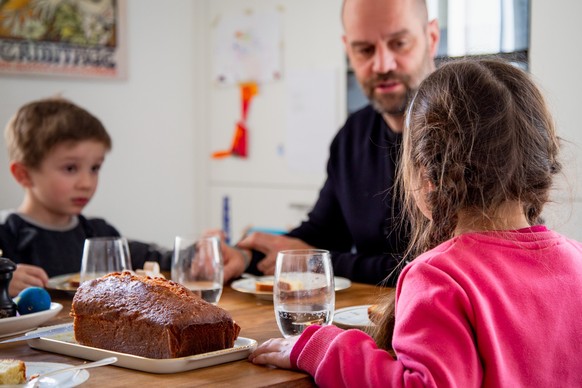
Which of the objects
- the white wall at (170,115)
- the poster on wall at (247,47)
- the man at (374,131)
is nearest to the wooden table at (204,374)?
the man at (374,131)

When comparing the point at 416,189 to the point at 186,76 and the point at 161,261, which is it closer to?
the point at 161,261

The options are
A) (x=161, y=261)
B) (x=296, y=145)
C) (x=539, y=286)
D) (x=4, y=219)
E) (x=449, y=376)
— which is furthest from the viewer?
(x=296, y=145)

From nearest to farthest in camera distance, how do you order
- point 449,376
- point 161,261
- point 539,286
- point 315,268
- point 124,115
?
point 449,376
point 539,286
point 315,268
point 161,261
point 124,115

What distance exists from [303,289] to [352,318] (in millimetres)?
206

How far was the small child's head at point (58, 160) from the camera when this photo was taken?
230 centimetres

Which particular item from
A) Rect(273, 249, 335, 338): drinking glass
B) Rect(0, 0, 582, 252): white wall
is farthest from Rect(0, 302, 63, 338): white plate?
Rect(0, 0, 582, 252): white wall

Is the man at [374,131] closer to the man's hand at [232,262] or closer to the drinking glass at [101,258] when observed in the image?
the man's hand at [232,262]

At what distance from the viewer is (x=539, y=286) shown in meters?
1.03

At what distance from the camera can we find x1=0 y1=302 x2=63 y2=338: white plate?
129 cm

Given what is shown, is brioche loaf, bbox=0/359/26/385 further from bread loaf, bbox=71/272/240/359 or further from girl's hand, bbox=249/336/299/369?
girl's hand, bbox=249/336/299/369

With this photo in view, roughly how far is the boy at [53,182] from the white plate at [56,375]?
1230 millimetres

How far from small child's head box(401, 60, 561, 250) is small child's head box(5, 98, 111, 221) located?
4.64 ft

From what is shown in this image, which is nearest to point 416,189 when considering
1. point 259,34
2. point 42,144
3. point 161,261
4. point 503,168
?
point 503,168

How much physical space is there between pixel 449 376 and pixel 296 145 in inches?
117
